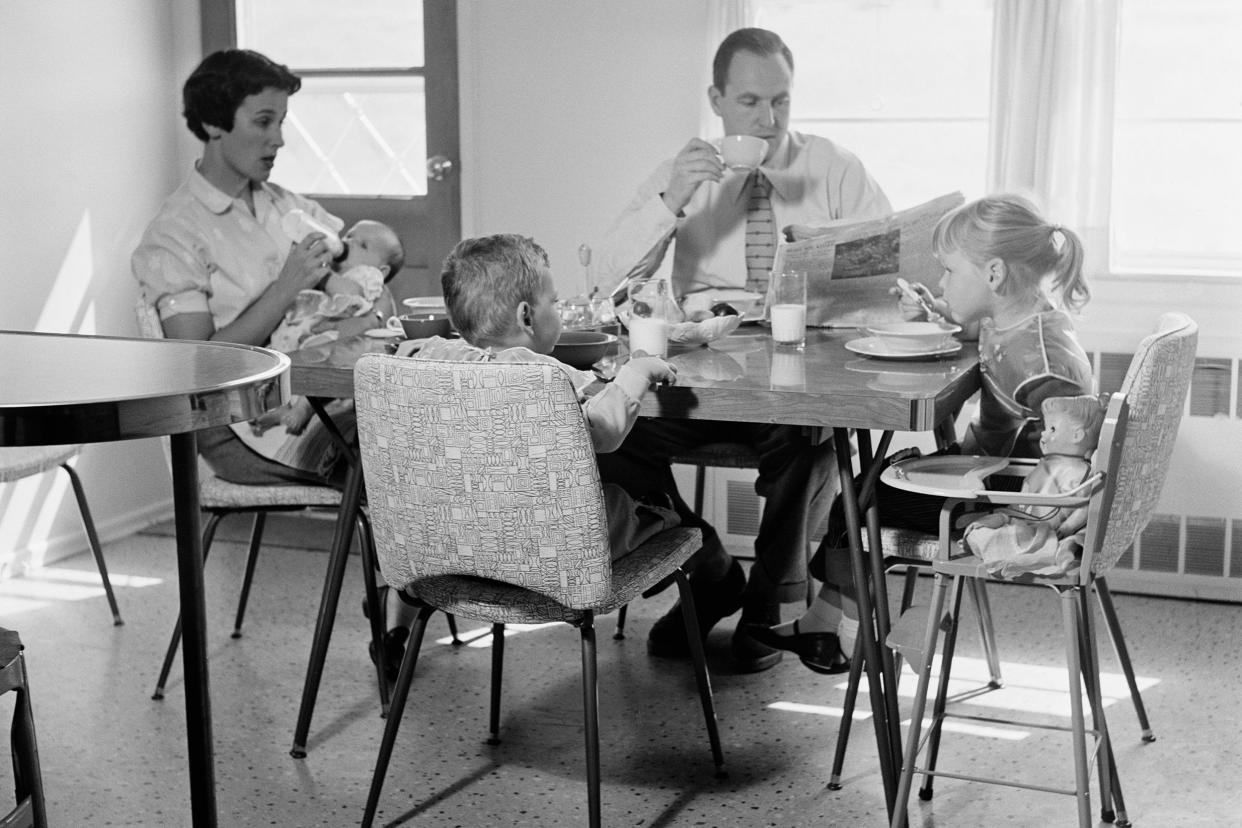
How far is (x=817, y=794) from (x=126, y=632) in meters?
1.78

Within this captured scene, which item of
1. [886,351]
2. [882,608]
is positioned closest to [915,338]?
[886,351]

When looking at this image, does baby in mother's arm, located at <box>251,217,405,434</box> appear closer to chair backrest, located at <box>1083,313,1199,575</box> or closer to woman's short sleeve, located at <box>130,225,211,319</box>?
woman's short sleeve, located at <box>130,225,211,319</box>

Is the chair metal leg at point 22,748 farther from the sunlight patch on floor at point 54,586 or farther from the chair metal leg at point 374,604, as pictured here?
the sunlight patch on floor at point 54,586

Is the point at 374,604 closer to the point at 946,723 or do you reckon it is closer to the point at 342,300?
the point at 342,300

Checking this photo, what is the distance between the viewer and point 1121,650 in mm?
2525

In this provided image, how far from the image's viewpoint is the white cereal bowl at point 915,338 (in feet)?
8.16

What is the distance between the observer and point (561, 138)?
12.9ft

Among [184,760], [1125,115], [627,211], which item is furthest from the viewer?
[1125,115]

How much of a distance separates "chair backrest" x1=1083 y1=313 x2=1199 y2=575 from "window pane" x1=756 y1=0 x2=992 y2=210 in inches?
59.7

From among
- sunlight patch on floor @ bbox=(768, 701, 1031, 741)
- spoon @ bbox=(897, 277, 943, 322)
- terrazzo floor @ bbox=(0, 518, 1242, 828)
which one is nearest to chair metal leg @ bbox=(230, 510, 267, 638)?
terrazzo floor @ bbox=(0, 518, 1242, 828)

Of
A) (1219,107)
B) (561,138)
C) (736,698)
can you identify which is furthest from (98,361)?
(1219,107)

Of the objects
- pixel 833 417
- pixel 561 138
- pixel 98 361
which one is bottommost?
pixel 833 417

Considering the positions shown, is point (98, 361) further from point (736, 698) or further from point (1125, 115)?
point (1125, 115)

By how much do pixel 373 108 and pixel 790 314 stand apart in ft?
6.59
